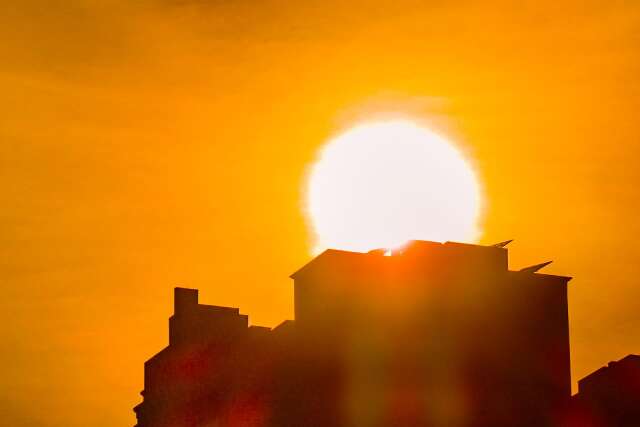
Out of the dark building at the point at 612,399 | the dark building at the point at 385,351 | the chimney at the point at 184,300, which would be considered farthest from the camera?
the chimney at the point at 184,300

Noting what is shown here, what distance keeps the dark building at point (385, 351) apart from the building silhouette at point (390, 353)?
0.15ft

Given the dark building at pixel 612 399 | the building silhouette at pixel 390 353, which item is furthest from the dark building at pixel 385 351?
the dark building at pixel 612 399

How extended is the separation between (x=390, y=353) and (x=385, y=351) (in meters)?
0.24

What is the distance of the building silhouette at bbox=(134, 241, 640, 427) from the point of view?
65562 millimetres

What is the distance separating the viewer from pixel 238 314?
68375 mm

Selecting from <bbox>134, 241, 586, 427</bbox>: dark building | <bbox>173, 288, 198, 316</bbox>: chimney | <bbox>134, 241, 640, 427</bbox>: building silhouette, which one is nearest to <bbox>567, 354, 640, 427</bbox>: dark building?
<bbox>134, 241, 640, 427</bbox>: building silhouette

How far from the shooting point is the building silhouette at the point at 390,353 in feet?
215

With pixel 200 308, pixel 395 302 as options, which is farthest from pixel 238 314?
pixel 395 302

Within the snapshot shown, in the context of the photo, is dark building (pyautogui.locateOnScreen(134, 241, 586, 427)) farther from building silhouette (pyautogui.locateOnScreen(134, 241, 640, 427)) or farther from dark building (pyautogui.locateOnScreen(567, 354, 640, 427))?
dark building (pyautogui.locateOnScreen(567, 354, 640, 427))

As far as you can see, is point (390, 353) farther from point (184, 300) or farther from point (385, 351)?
point (184, 300)

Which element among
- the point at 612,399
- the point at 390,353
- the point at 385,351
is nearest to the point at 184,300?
the point at 385,351

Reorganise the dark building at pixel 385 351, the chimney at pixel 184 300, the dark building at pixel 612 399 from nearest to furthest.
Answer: the dark building at pixel 385 351, the dark building at pixel 612 399, the chimney at pixel 184 300

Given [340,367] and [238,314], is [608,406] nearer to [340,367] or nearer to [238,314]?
[340,367]

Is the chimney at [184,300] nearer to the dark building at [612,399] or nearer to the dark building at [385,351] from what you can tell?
the dark building at [385,351]
